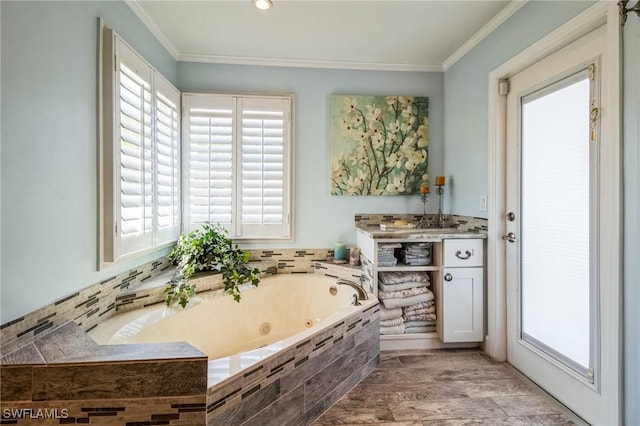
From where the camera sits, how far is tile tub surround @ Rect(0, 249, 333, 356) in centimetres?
112

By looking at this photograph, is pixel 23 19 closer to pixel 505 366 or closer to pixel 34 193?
pixel 34 193

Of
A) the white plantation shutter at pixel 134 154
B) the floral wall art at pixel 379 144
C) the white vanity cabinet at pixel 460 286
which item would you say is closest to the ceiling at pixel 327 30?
the floral wall art at pixel 379 144

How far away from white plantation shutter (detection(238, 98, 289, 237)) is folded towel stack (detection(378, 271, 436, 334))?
1184 mm

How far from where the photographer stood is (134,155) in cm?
176

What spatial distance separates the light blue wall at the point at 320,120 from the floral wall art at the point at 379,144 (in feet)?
0.26

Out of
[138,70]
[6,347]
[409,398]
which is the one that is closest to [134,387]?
[6,347]

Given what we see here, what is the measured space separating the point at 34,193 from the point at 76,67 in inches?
25.9

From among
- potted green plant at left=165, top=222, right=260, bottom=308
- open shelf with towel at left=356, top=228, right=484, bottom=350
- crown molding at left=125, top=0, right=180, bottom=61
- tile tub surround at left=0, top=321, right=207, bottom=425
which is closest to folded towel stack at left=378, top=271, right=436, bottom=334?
open shelf with towel at left=356, top=228, right=484, bottom=350

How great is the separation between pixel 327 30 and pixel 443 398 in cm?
260

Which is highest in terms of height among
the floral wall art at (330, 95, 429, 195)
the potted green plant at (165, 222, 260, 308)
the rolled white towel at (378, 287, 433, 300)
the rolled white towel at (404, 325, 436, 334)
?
the floral wall art at (330, 95, 429, 195)

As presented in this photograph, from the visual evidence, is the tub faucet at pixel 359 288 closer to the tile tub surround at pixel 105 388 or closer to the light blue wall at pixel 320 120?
the light blue wall at pixel 320 120

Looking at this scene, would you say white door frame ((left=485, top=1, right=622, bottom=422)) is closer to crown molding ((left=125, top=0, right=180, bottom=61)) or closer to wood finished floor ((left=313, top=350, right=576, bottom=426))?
wood finished floor ((left=313, top=350, right=576, bottom=426))

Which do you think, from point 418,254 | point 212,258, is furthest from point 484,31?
point 212,258

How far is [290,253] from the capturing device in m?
2.72
